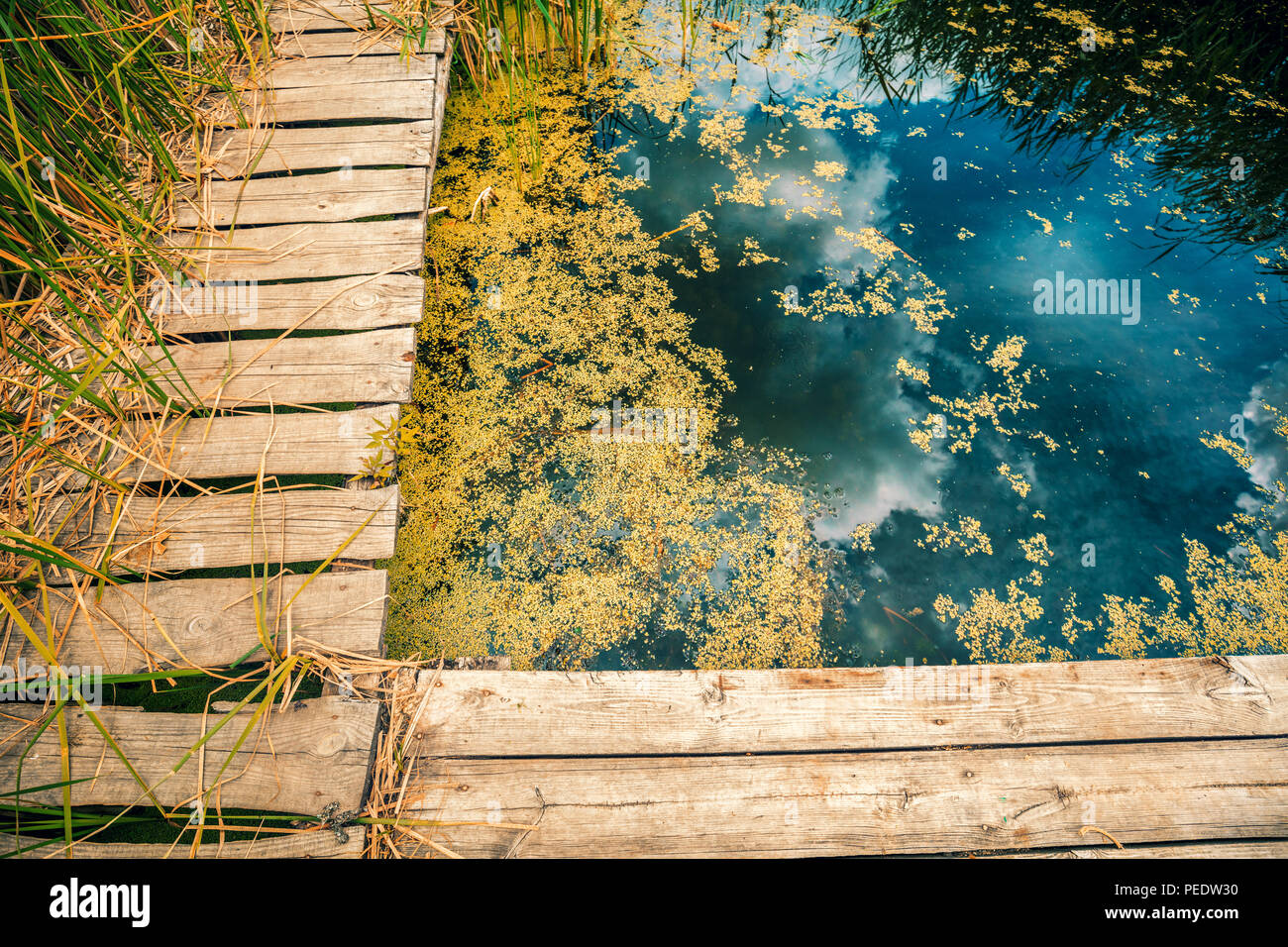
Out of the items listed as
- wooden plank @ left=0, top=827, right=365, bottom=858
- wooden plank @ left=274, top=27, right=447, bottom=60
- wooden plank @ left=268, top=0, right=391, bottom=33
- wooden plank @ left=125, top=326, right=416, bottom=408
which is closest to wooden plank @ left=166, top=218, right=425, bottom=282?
wooden plank @ left=125, top=326, right=416, bottom=408

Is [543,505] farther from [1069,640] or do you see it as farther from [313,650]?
[1069,640]

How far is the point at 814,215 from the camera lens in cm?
170

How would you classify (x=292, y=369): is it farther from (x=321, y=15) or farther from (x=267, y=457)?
(x=321, y=15)

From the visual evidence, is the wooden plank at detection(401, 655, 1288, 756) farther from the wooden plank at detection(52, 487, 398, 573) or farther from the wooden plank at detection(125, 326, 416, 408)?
the wooden plank at detection(125, 326, 416, 408)

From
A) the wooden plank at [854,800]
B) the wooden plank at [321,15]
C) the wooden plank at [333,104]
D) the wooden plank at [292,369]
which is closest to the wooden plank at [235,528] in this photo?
the wooden plank at [292,369]

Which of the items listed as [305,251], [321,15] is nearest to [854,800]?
[305,251]

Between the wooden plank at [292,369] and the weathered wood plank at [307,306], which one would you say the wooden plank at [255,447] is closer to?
the wooden plank at [292,369]

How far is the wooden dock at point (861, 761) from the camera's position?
831 mm

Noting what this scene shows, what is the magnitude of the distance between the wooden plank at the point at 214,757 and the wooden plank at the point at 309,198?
3.90ft

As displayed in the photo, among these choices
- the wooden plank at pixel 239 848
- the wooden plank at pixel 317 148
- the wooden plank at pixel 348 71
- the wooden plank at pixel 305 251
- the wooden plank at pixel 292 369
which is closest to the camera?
the wooden plank at pixel 239 848

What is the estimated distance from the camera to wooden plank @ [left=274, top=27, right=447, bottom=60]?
166cm

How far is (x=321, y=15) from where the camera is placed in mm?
1731
